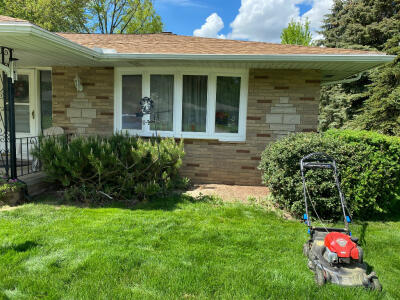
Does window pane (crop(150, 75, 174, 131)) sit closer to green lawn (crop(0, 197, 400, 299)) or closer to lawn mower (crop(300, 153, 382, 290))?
green lawn (crop(0, 197, 400, 299))

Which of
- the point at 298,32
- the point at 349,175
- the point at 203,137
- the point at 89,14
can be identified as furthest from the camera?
the point at 89,14

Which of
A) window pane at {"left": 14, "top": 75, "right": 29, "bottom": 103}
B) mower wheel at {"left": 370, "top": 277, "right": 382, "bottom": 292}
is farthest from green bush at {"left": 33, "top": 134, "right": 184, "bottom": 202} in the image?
mower wheel at {"left": 370, "top": 277, "right": 382, "bottom": 292}

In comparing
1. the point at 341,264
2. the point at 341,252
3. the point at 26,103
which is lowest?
the point at 341,264

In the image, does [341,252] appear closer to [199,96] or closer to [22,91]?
[199,96]

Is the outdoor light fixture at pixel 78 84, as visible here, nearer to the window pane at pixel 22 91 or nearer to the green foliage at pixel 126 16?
the window pane at pixel 22 91

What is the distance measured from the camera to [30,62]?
19.7 feet

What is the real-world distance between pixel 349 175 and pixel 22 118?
291 inches

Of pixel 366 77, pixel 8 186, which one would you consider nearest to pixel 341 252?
pixel 8 186

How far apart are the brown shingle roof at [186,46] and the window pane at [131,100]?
69cm

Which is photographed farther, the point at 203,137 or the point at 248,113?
the point at 203,137

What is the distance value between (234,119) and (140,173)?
2.52m

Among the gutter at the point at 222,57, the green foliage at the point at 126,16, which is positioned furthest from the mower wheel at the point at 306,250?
the green foliage at the point at 126,16

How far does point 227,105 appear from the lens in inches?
242

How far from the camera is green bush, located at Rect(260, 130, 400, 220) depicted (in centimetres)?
403
